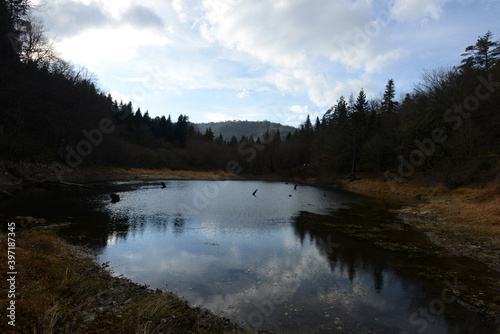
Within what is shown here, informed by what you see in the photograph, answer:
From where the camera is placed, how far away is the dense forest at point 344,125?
105 ft

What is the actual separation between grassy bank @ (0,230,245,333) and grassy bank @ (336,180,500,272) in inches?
497

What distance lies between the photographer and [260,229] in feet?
60.6

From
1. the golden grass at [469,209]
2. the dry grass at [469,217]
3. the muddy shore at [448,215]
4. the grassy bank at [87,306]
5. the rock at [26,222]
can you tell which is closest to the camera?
the grassy bank at [87,306]

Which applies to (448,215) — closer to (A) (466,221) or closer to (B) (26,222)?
(A) (466,221)

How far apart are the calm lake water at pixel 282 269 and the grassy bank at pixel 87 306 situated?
105 cm

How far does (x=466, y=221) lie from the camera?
18.8 meters

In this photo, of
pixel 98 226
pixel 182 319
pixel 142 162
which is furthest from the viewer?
pixel 142 162

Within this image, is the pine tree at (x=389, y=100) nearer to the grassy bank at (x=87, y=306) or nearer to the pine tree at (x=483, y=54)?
the pine tree at (x=483, y=54)

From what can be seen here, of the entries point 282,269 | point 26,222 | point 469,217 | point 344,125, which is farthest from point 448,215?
point 344,125

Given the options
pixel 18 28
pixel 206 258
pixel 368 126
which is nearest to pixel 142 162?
pixel 18 28

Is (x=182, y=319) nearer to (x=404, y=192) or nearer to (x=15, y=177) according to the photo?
(x=15, y=177)

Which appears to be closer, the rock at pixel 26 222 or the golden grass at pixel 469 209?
the rock at pixel 26 222

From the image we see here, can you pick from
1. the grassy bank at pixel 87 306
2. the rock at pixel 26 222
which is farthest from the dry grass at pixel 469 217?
the rock at pixel 26 222

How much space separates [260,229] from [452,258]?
1060 cm
